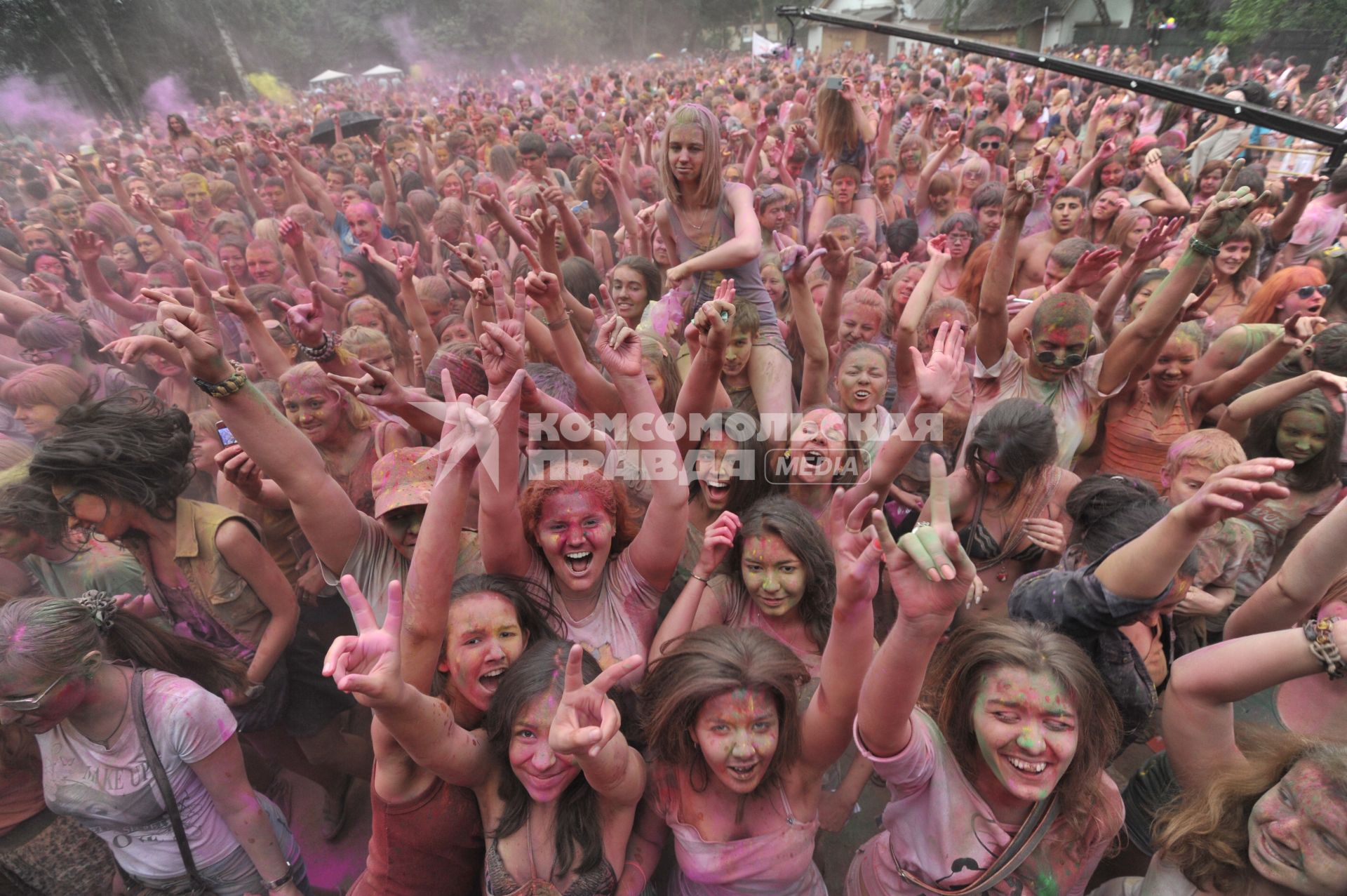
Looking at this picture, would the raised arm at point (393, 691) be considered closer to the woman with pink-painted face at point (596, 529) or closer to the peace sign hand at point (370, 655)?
the peace sign hand at point (370, 655)

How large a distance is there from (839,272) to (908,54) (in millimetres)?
33103

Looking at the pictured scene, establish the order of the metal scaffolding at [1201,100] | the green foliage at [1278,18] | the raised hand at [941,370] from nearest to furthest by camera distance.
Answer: the raised hand at [941,370]
the metal scaffolding at [1201,100]
the green foliage at [1278,18]

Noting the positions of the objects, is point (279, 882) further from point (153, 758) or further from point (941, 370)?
point (941, 370)

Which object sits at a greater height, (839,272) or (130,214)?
(130,214)

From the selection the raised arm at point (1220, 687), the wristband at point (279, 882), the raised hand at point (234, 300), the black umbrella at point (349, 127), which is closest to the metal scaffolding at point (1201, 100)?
the raised arm at point (1220, 687)

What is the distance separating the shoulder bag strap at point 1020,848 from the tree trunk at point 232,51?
3335 cm

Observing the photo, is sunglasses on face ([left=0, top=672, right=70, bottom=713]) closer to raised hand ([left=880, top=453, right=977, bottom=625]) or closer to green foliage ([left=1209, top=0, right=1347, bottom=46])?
raised hand ([left=880, top=453, right=977, bottom=625])

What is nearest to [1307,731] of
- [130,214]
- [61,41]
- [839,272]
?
[839,272]

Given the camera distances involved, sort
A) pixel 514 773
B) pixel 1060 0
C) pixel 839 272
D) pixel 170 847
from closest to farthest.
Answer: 1. pixel 514 773
2. pixel 170 847
3. pixel 839 272
4. pixel 1060 0

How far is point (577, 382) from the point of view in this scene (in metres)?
3.25

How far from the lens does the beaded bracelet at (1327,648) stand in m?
1.61

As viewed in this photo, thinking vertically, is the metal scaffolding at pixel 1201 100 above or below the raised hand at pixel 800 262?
above

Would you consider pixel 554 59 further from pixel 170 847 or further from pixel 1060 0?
pixel 170 847

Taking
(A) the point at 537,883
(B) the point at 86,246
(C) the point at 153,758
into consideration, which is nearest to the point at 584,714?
(A) the point at 537,883
